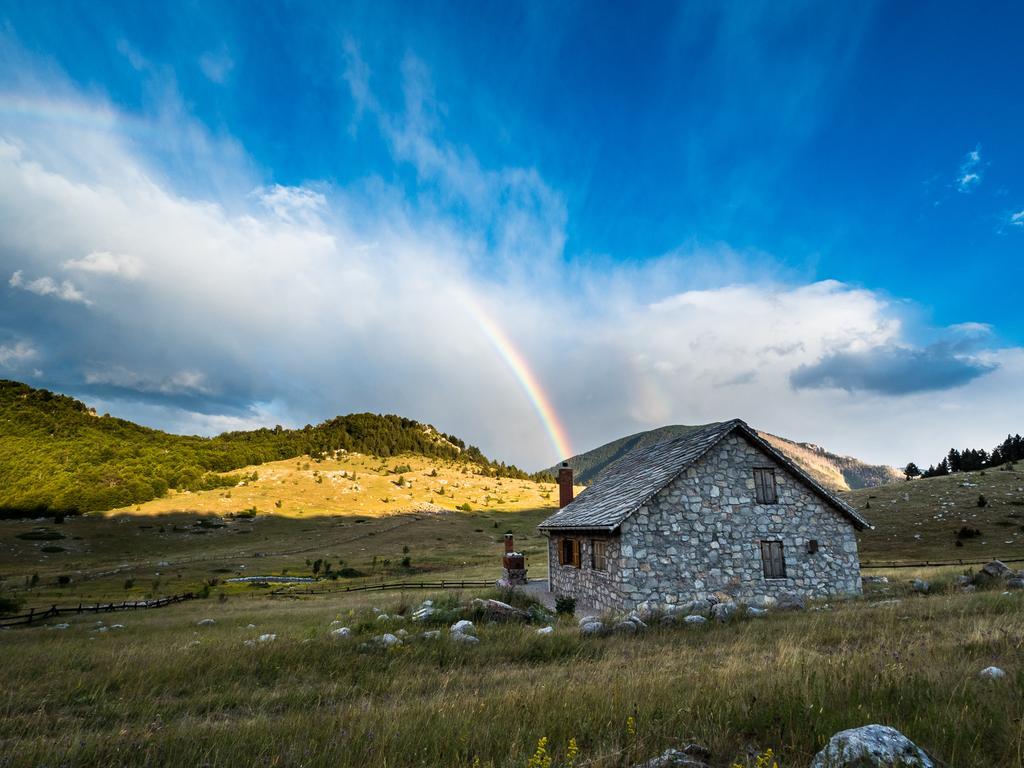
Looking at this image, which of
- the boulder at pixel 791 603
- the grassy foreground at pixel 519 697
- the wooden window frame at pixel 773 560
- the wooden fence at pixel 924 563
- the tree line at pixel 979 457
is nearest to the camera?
the grassy foreground at pixel 519 697

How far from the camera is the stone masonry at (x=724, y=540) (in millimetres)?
20625

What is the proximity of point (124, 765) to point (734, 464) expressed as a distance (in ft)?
71.3

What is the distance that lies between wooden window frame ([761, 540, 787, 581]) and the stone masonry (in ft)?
0.48

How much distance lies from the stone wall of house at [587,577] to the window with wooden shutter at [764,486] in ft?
21.1

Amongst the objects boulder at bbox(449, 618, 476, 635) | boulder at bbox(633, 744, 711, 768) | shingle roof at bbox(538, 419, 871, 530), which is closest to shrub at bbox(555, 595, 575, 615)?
shingle roof at bbox(538, 419, 871, 530)

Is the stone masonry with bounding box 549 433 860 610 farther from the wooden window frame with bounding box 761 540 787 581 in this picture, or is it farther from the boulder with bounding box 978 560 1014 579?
the boulder with bounding box 978 560 1014 579

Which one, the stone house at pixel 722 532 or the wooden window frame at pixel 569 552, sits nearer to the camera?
the stone house at pixel 722 532

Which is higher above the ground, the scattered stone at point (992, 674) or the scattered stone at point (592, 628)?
the scattered stone at point (992, 674)

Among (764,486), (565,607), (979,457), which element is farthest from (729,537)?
(979,457)

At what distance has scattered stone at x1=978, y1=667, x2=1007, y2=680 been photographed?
6223mm

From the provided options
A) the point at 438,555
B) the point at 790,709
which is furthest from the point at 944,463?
the point at 790,709

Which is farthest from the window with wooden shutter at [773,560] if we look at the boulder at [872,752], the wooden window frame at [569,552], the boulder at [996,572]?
the boulder at [872,752]

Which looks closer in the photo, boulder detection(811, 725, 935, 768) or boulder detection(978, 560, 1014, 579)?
boulder detection(811, 725, 935, 768)

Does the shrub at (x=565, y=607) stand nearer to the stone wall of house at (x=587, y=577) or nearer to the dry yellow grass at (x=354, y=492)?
the stone wall of house at (x=587, y=577)
